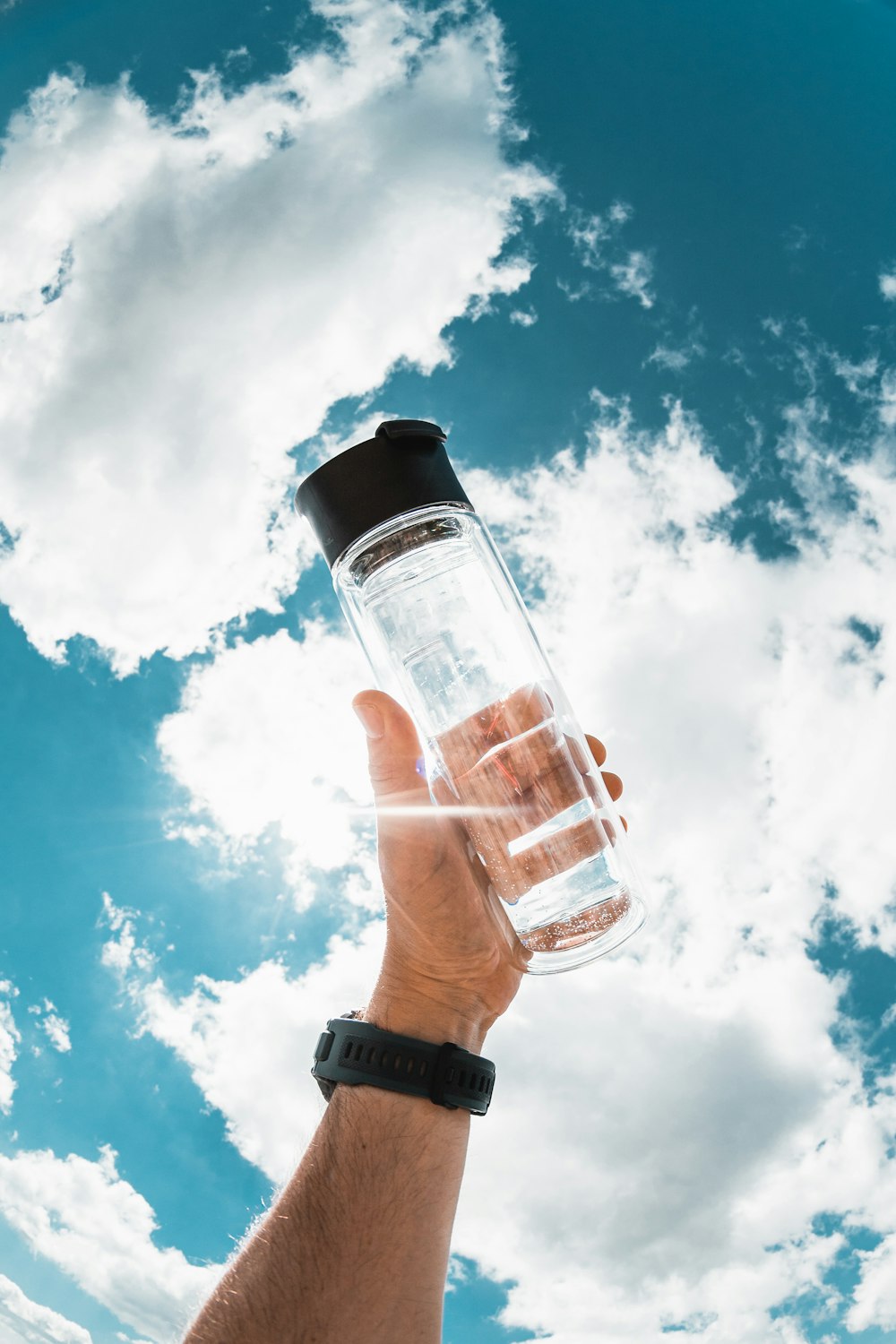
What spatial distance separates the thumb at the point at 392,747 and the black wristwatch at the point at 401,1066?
2.00 feet

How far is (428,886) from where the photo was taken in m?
2.45

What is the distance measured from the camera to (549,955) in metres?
2.30

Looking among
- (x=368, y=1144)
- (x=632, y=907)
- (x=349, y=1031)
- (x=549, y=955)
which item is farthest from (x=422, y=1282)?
(x=632, y=907)

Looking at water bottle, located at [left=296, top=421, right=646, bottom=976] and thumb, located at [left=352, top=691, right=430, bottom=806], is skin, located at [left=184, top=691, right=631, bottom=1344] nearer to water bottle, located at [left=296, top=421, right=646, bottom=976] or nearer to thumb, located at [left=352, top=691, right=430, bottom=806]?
thumb, located at [left=352, top=691, right=430, bottom=806]

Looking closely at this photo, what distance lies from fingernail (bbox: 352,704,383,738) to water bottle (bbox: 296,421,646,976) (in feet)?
0.42

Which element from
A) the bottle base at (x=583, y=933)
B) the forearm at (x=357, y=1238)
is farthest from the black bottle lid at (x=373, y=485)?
the forearm at (x=357, y=1238)

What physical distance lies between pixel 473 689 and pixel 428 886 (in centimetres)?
56

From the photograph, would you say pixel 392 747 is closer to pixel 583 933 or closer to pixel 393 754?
pixel 393 754

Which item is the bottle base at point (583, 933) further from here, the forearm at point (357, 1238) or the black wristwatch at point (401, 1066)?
the forearm at point (357, 1238)

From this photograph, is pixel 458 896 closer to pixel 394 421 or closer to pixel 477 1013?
pixel 477 1013

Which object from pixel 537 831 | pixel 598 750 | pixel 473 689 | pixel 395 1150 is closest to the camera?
pixel 395 1150

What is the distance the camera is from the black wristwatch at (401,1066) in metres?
2.08

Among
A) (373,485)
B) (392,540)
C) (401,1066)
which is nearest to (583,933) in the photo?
(401,1066)

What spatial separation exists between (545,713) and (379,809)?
0.54 m
